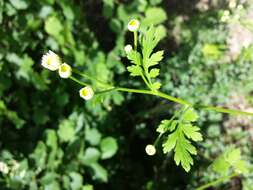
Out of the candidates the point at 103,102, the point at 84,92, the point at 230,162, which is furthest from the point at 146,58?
the point at 103,102

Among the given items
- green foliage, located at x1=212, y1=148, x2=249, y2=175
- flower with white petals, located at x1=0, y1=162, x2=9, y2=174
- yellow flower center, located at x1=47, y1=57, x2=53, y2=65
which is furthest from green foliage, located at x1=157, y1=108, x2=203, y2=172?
flower with white petals, located at x1=0, y1=162, x2=9, y2=174

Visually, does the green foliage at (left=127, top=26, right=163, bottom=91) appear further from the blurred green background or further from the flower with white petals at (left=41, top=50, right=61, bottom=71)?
the blurred green background

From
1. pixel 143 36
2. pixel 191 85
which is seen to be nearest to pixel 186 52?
pixel 191 85

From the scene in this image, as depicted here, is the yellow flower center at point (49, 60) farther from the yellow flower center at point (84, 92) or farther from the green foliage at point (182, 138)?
the green foliage at point (182, 138)

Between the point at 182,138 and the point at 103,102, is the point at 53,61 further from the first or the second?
the point at 103,102

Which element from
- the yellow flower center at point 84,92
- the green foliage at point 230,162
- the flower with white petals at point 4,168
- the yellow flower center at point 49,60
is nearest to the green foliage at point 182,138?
the yellow flower center at point 84,92

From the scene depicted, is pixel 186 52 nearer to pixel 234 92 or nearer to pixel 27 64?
pixel 234 92

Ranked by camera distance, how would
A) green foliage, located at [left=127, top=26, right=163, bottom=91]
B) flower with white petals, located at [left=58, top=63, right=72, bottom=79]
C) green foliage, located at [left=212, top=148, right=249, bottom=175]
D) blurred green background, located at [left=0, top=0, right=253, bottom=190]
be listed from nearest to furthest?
flower with white petals, located at [left=58, top=63, right=72, bottom=79], green foliage, located at [left=127, top=26, right=163, bottom=91], green foliage, located at [left=212, top=148, right=249, bottom=175], blurred green background, located at [left=0, top=0, right=253, bottom=190]
